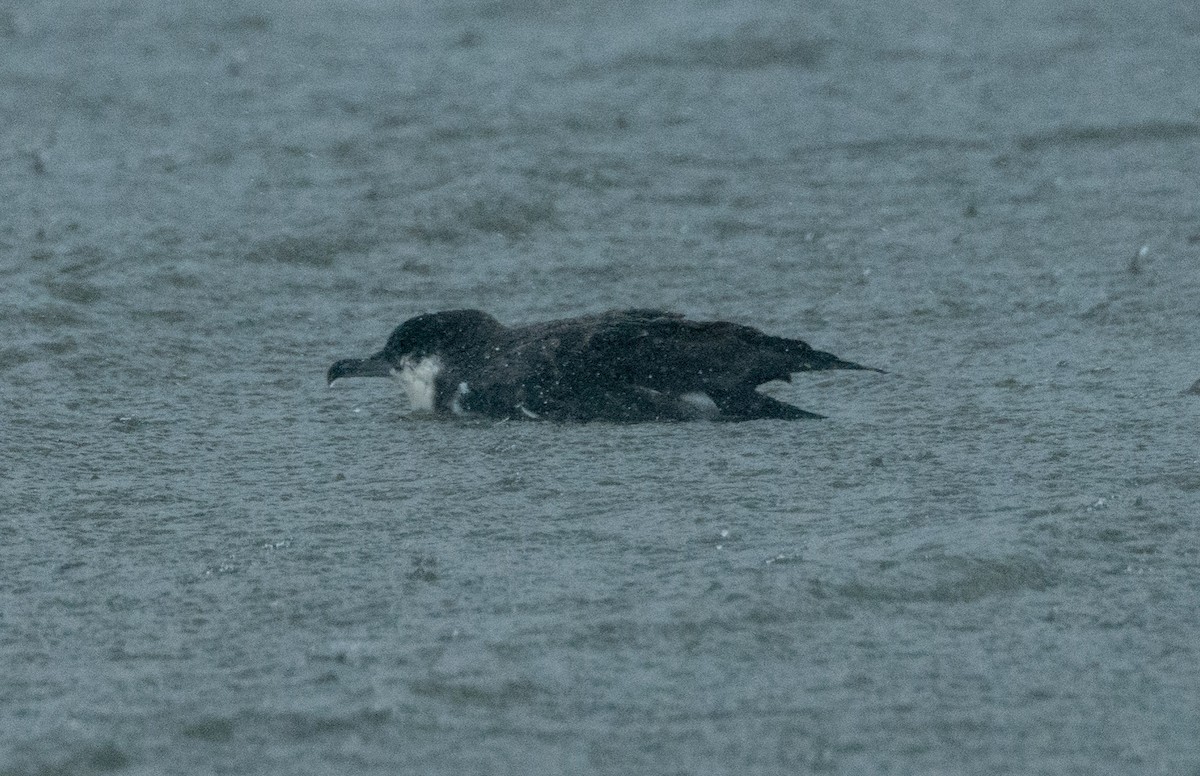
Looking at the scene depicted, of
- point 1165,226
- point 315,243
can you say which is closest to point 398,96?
point 315,243

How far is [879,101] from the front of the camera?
1375 centimetres

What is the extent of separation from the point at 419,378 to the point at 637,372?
2.65 ft

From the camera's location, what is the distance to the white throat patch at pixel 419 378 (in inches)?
273

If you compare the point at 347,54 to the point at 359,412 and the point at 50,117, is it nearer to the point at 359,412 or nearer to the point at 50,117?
the point at 50,117

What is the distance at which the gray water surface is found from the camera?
4.04 m

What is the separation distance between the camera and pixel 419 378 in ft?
22.9

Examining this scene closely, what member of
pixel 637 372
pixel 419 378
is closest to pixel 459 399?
pixel 419 378

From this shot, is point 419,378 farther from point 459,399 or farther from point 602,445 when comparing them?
point 602,445

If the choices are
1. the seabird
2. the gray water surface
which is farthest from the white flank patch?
the gray water surface

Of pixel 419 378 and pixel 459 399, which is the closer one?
pixel 459 399

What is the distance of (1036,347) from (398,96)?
722 centimetres

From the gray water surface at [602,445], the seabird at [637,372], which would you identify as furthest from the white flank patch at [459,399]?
the gray water surface at [602,445]

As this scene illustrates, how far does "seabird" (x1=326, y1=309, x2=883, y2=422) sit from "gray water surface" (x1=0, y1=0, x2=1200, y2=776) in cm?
10

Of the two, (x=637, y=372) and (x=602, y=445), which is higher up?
(x=637, y=372)
